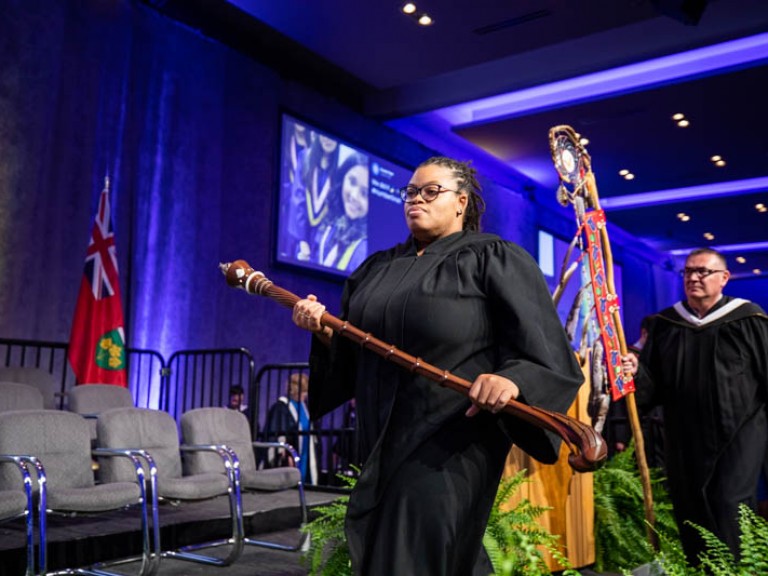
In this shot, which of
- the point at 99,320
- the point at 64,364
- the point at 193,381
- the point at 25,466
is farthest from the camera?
the point at 193,381

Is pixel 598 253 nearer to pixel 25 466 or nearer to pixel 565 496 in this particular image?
pixel 565 496

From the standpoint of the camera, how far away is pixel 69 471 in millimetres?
4324

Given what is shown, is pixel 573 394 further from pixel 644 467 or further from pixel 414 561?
pixel 644 467

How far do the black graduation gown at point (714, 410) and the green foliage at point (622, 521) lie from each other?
0.57 meters

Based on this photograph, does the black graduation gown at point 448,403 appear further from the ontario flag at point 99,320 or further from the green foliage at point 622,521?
the ontario flag at point 99,320

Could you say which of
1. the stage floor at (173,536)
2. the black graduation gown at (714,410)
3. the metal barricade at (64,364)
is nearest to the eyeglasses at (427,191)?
the black graduation gown at (714,410)

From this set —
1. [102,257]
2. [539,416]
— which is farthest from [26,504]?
[102,257]

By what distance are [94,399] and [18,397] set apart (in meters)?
0.83

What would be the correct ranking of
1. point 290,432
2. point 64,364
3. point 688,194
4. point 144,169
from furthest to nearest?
point 688,194, point 144,169, point 290,432, point 64,364

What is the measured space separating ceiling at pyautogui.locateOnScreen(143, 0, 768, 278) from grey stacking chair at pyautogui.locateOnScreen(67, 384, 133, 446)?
4.56m

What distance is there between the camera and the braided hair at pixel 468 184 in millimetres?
2178

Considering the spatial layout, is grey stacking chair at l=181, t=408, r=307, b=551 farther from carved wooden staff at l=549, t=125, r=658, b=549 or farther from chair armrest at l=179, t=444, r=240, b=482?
carved wooden staff at l=549, t=125, r=658, b=549

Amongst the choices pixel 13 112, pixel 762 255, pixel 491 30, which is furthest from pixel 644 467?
pixel 762 255

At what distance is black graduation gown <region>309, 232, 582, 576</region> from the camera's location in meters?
1.86
